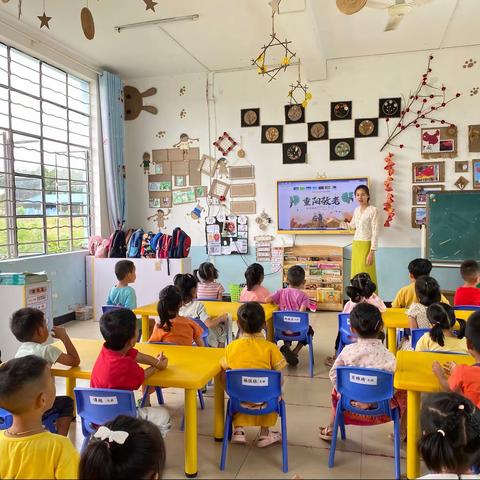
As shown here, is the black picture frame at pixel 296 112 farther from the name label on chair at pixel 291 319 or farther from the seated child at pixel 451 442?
the seated child at pixel 451 442

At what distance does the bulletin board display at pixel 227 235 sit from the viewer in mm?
6719

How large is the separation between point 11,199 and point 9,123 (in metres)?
0.82

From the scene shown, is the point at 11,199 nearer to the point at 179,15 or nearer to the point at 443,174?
the point at 179,15

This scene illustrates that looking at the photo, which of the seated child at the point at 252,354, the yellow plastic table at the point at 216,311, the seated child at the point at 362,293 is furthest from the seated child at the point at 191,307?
the seated child at the point at 362,293

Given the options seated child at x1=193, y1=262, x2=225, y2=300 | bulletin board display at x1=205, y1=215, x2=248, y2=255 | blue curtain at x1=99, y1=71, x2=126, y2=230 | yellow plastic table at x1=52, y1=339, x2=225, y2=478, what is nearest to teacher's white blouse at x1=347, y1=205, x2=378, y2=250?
bulletin board display at x1=205, y1=215, x2=248, y2=255

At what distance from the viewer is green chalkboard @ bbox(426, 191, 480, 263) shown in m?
5.51

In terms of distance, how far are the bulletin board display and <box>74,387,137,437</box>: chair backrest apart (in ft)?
15.6

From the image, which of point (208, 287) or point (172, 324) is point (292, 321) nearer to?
point (208, 287)

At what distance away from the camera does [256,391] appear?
2.24 meters

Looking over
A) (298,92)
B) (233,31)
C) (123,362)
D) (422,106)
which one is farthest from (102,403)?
(422,106)

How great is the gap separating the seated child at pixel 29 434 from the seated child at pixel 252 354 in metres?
1.02

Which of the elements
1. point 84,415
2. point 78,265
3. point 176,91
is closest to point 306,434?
point 84,415

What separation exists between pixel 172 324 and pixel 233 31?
12.4ft

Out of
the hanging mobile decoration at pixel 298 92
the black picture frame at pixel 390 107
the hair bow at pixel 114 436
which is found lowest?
the hair bow at pixel 114 436
